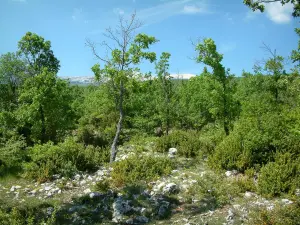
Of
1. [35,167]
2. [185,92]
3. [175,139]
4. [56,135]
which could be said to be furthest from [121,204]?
[185,92]

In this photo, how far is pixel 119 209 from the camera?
11039 mm

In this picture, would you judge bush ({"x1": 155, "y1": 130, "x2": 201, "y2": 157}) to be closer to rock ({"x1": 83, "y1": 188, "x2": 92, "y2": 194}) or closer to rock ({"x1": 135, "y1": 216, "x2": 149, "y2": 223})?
rock ({"x1": 83, "y1": 188, "x2": 92, "y2": 194})

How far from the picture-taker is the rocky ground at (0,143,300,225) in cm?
1045

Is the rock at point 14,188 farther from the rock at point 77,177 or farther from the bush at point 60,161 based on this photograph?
the rock at point 77,177

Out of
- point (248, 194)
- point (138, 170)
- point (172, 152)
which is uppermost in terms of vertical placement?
point (172, 152)

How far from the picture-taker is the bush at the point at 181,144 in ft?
57.3

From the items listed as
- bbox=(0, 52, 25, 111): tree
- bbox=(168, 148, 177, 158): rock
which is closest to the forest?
bbox=(168, 148, 177, 158): rock

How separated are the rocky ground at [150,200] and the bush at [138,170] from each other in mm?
507

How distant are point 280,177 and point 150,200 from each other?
5.49 m

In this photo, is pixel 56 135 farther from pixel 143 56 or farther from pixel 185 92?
pixel 185 92

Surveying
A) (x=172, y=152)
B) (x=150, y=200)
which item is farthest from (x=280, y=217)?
(x=172, y=152)

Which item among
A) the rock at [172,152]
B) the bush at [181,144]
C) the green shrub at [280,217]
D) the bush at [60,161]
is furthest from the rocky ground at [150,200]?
the rock at [172,152]

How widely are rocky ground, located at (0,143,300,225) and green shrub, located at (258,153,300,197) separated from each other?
52 centimetres

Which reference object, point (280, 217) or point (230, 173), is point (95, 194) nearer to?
point (230, 173)
